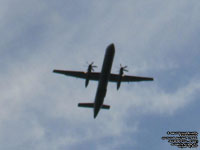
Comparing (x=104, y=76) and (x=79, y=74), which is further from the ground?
(x=79, y=74)

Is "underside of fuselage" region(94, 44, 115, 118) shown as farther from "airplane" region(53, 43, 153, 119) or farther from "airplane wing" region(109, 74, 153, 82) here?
"airplane wing" region(109, 74, 153, 82)

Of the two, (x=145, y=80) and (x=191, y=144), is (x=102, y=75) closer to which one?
(x=145, y=80)

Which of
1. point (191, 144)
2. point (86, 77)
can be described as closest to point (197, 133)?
point (191, 144)

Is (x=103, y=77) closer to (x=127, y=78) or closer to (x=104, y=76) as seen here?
(x=104, y=76)

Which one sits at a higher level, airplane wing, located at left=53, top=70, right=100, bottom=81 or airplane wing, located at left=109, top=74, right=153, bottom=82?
airplane wing, located at left=109, top=74, right=153, bottom=82

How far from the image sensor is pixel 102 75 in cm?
5681

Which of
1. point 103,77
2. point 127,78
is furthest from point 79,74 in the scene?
point 127,78

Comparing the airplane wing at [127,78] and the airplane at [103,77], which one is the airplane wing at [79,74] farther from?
the airplane wing at [127,78]

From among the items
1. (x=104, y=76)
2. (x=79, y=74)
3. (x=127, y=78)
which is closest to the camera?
(x=104, y=76)

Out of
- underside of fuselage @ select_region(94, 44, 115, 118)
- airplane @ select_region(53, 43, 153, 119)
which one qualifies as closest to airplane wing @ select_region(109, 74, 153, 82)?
airplane @ select_region(53, 43, 153, 119)

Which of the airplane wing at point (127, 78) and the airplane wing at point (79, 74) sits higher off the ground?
the airplane wing at point (127, 78)

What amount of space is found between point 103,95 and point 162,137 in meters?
18.2

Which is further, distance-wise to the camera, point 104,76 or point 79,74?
point 79,74

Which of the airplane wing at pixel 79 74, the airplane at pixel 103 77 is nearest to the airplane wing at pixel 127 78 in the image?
the airplane at pixel 103 77
